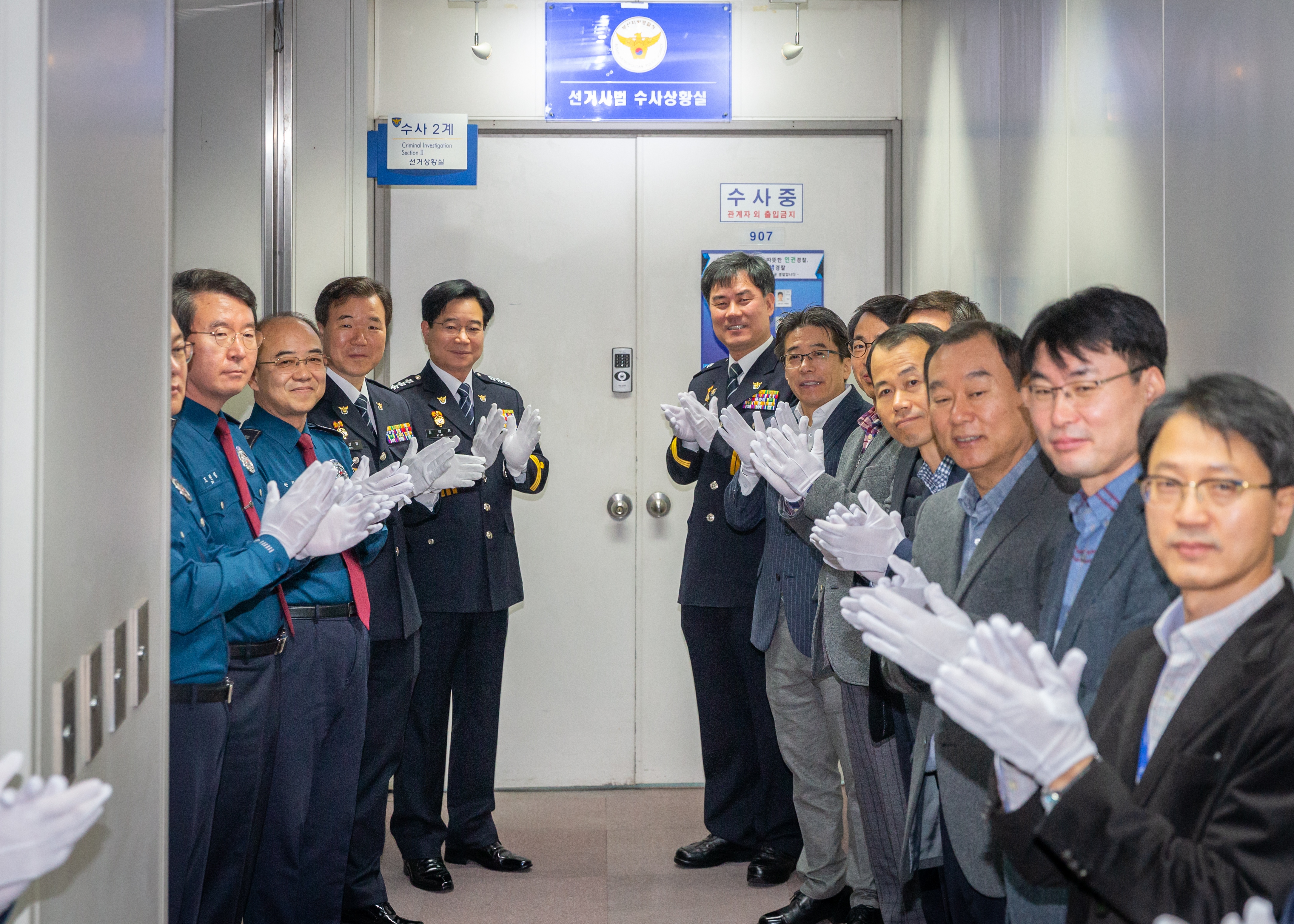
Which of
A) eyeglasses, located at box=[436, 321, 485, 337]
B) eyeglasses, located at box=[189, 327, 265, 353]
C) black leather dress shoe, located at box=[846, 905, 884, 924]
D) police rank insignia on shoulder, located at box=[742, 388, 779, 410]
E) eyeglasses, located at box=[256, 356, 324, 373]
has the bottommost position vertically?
black leather dress shoe, located at box=[846, 905, 884, 924]

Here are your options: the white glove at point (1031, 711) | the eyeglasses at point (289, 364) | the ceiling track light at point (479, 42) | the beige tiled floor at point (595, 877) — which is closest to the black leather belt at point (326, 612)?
the eyeglasses at point (289, 364)

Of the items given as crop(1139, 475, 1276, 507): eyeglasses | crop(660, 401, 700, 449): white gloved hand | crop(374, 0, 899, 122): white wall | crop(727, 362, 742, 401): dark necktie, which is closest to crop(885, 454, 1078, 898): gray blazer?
crop(1139, 475, 1276, 507): eyeglasses

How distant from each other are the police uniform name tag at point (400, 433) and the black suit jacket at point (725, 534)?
870 millimetres

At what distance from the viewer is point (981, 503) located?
192 centimetres

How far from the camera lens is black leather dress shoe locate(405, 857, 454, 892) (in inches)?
127

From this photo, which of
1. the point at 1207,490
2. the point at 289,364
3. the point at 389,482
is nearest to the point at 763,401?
the point at 389,482

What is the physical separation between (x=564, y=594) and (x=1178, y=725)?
120 inches

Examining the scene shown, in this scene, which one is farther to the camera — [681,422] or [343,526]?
[681,422]

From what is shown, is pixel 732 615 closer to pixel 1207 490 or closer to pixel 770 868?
pixel 770 868

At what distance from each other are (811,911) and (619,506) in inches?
61.2

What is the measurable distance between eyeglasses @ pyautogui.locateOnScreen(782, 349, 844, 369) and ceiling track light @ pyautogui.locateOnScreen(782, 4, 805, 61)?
1.45 metres

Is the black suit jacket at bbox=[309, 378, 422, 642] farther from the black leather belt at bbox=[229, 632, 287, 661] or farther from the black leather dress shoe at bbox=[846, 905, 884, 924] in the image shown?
the black leather dress shoe at bbox=[846, 905, 884, 924]

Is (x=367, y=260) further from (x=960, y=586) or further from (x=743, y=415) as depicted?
(x=960, y=586)

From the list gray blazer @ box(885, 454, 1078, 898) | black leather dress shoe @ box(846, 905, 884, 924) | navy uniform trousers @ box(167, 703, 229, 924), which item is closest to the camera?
gray blazer @ box(885, 454, 1078, 898)
